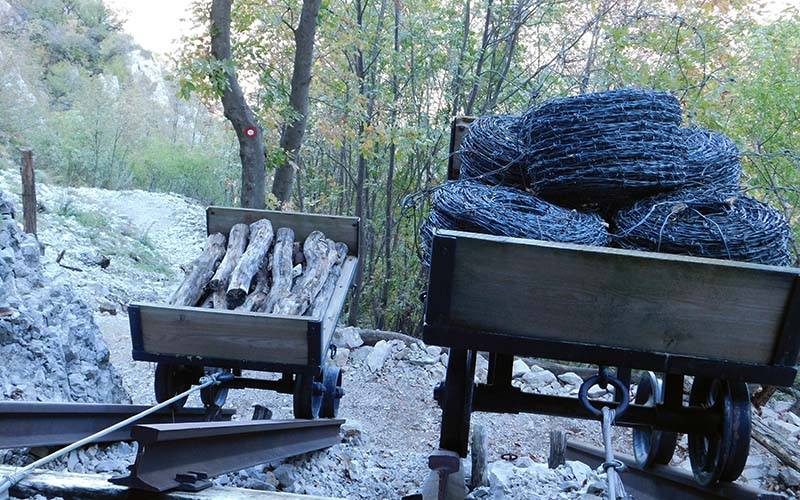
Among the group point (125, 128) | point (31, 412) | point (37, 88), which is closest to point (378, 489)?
point (31, 412)

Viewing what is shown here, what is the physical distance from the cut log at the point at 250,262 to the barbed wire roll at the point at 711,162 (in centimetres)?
268

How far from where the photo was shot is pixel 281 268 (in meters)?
4.44

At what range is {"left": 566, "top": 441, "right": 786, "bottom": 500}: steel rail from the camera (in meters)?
2.78

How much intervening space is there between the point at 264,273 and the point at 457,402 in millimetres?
2046

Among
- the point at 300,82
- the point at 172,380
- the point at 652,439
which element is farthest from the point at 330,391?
the point at 300,82

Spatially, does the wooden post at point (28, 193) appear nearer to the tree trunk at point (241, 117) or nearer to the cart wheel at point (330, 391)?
the tree trunk at point (241, 117)

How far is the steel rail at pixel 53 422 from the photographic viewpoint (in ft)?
9.39

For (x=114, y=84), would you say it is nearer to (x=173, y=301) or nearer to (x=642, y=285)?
(x=173, y=301)

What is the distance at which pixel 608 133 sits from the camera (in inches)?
106

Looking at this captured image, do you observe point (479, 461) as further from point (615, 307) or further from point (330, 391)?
point (615, 307)

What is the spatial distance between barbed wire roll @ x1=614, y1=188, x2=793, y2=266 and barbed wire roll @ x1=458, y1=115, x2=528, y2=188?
1.84 feet

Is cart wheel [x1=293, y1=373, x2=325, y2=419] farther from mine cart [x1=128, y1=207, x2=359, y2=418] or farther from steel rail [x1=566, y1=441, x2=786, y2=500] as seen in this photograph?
steel rail [x1=566, y1=441, x2=786, y2=500]

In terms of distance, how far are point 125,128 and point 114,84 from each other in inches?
367

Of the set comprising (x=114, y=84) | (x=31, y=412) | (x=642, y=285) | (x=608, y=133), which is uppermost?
(x=114, y=84)
